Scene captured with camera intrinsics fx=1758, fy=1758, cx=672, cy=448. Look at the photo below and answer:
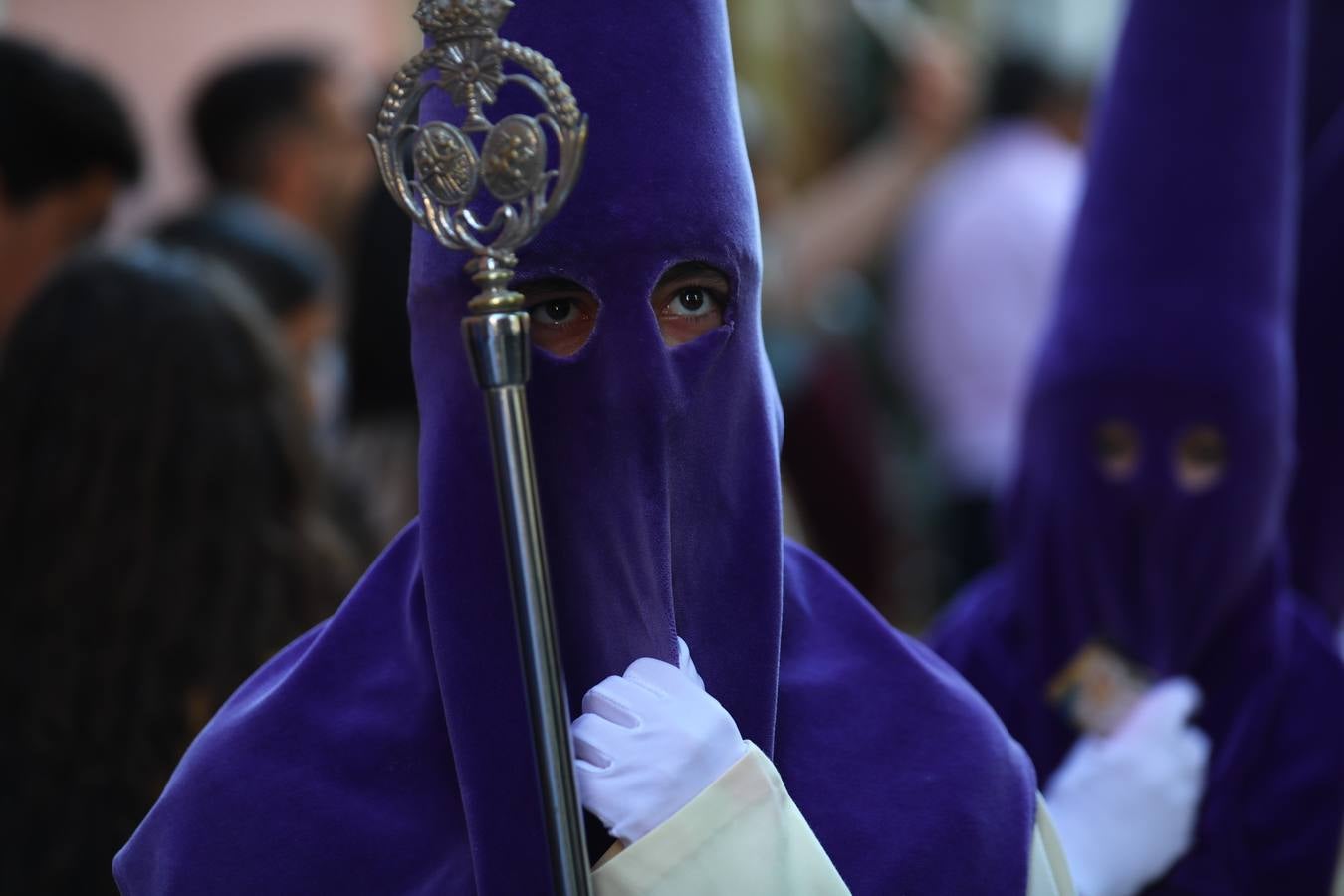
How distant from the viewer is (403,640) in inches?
81.8

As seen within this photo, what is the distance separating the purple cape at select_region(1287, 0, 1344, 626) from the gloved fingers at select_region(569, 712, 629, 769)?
7.12 feet

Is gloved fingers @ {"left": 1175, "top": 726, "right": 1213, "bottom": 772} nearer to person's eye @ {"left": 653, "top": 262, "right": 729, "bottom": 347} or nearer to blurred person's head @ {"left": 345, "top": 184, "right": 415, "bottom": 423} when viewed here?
person's eye @ {"left": 653, "top": 262, "right": 729, "bottom": 347}

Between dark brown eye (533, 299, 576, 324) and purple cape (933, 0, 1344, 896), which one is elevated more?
dark brown eye (533, 299, 576, 324)

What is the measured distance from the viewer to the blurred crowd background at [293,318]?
2713 millimetres

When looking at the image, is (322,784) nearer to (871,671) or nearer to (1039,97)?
(871,671)

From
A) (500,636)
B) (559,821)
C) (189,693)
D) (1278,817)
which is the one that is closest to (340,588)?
(189,693)

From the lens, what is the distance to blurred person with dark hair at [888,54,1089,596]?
18.7ft

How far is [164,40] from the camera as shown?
668cm

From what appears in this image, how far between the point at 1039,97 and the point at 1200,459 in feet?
10.9

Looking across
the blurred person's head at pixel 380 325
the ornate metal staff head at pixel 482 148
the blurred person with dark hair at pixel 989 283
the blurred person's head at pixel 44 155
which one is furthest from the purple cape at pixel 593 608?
the blurred person with dark hair at pixel 989 283

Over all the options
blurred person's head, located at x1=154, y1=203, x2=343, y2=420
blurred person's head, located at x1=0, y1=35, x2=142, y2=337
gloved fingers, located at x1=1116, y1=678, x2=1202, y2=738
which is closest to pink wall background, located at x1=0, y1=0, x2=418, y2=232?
blurred person's head, located at x1=154, y1=203, x2=343, y2=420

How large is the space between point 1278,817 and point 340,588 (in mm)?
1593

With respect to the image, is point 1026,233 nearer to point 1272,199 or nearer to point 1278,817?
point 1272,199

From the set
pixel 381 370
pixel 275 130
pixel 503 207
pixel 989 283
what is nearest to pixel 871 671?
pixel 503 207
